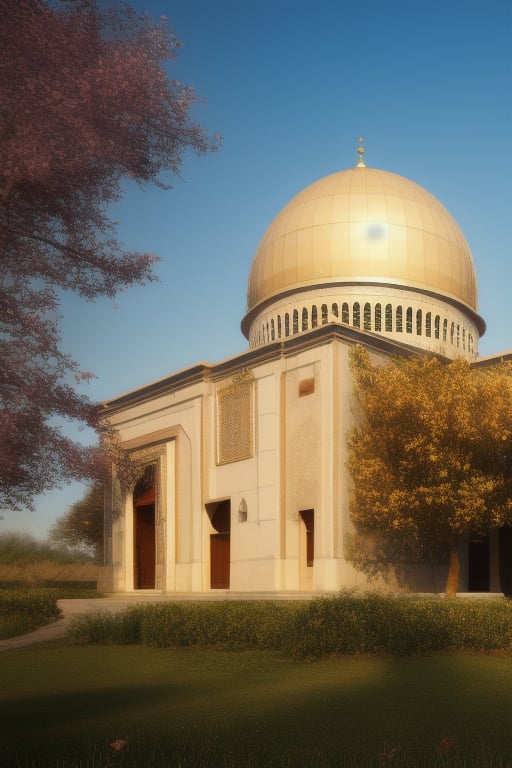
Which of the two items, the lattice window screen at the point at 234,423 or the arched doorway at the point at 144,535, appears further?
the arched doorway at the point at 144,535

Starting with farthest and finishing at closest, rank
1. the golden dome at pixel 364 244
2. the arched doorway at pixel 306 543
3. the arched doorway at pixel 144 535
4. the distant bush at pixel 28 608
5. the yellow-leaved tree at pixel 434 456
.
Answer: the arched doorway at pixel 144 535 < the golden dome at pixel 364 244 < the arched doorway at pixel 306 543 < the yellow-leaved tree at pixel 434 456 < the distant bush at pixel 28 608

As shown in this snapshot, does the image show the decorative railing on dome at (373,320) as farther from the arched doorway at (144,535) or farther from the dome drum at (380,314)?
the arched doorway at (144,535)

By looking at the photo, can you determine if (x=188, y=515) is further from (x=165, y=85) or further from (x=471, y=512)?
(x=165, y=85)

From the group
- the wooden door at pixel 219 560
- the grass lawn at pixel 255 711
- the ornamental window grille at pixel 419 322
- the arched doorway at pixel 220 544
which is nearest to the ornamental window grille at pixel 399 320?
the ornamental window grille at pixel 419 322

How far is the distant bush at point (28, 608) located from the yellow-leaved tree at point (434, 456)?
7821 mm

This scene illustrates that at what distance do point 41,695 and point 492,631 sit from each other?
587 cm

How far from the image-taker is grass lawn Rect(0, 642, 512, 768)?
5605 millimetres

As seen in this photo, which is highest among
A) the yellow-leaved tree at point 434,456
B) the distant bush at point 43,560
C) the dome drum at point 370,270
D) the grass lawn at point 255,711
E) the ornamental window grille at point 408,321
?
the dome drum at point 370,270

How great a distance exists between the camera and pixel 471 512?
19.0m

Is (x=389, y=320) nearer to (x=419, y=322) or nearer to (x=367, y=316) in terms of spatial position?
(x=367, y=316)

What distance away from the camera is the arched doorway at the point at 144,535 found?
94.0 feet

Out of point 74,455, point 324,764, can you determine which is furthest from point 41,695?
point 74,455

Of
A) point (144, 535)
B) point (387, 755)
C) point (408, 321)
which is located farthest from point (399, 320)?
point (387, 755)

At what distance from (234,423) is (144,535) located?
6.63 meters
